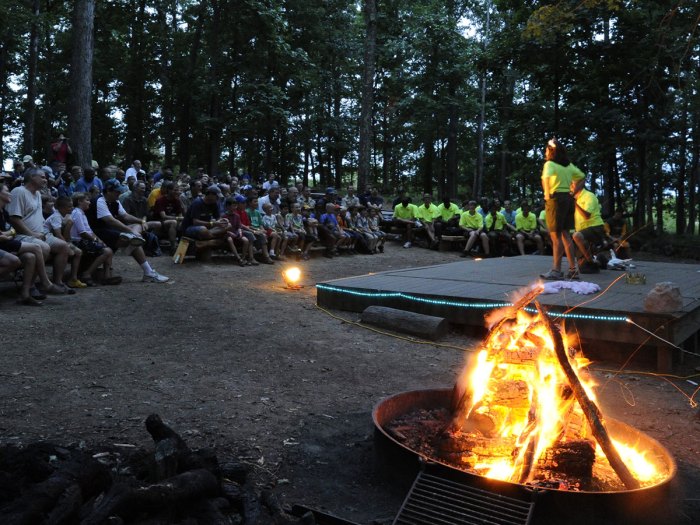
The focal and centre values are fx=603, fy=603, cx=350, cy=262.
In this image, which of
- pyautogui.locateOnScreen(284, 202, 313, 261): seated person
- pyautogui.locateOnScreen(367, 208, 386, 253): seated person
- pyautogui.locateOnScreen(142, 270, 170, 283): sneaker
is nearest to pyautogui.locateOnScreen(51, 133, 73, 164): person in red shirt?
pyautogui.locateOnScreen(284, 202, 313, 261): seated person

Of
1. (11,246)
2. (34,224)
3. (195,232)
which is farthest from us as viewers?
(195,232)

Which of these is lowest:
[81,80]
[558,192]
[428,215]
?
[428,215]

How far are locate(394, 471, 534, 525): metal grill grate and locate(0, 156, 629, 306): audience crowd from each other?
6.03m

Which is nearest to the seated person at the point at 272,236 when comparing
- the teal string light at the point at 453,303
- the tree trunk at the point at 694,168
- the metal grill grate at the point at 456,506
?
the teal string light at the point at 453,303

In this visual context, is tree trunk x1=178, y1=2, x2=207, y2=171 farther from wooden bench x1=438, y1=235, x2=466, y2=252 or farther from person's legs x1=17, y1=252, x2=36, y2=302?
person's legs x1=17, y1=252, x2=36, y2=302

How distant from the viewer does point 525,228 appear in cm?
1731

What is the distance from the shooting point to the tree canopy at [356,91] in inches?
735

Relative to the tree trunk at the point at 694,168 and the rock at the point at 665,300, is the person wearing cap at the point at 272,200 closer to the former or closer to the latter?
the rock at the point at 665,300

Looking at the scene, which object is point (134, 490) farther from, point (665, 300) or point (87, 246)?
point (87, 246)

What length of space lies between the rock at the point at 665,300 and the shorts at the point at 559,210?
2393 mm

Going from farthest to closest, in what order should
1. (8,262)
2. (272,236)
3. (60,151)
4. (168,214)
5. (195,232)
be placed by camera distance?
(60,151) → (272,236) → (168,214) → (195,232) → (8,262)

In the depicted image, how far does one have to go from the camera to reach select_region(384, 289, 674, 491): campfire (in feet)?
10.7

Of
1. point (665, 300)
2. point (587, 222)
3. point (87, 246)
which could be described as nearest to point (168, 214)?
point (87, 246)

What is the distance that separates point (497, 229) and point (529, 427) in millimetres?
14257
